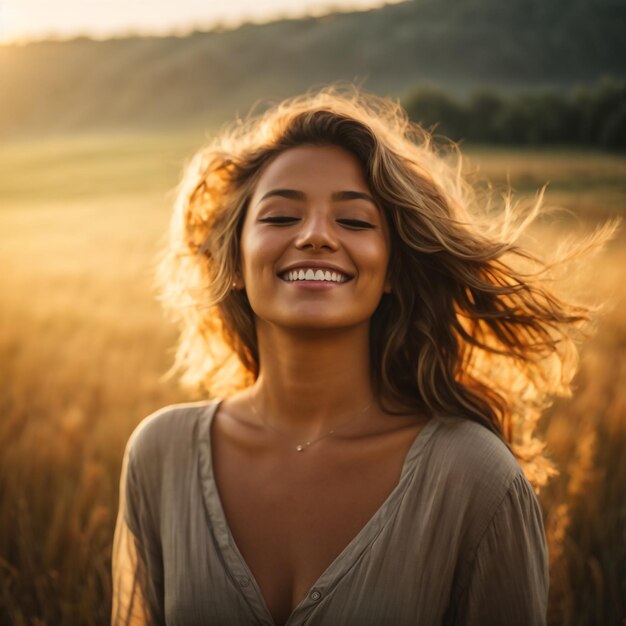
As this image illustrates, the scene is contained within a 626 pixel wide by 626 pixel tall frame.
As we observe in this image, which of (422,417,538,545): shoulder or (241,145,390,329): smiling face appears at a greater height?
(241,145,390,329): smiling face

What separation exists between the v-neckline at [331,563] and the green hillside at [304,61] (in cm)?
552

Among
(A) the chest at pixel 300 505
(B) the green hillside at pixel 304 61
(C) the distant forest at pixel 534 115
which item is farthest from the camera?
(B) the green hillside at pixel 304 61

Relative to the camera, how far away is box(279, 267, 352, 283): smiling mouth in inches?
71.7

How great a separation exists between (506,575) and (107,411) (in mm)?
3043

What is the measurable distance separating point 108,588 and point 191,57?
676 inches

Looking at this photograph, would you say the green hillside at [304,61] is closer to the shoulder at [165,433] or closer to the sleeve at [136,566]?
the shoulder at [165,433]

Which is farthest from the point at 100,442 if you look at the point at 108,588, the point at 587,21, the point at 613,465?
the point at 587,21

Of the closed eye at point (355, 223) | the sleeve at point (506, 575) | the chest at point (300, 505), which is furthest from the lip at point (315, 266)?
the sleeve at point (506, 575)

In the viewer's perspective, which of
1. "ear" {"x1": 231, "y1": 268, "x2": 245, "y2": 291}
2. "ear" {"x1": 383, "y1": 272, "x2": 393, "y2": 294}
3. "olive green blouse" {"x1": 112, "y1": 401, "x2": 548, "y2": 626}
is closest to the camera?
"olive green blouse" {"x1": 112, "y1": 401, "x2": 548, "y2": 626}

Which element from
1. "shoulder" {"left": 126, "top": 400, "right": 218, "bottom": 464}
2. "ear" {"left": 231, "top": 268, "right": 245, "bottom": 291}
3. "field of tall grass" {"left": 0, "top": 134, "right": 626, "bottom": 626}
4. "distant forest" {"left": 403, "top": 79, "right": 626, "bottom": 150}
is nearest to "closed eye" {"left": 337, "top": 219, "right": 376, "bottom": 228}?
"ear" {"left": 231, "top": 268, "right": 245, "bottom": 291}

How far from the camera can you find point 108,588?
2645 millimetres

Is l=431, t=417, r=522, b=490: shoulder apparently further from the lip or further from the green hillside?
the green hillside

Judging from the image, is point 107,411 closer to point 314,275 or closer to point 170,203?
point 314,275

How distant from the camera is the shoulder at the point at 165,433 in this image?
6.62 ft
